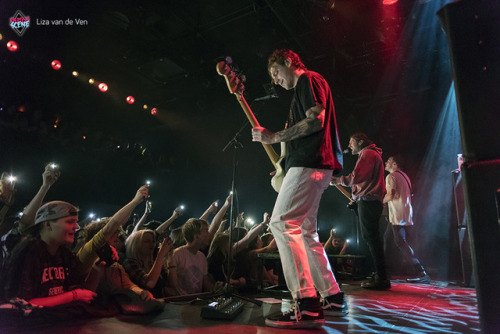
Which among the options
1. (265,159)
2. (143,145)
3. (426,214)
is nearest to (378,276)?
(426,214)

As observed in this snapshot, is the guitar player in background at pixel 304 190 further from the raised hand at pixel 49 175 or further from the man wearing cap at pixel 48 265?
the raised hand at pixel 49 175

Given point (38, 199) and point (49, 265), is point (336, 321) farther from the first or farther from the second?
point (38, 199)

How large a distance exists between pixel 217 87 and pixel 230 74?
603cm

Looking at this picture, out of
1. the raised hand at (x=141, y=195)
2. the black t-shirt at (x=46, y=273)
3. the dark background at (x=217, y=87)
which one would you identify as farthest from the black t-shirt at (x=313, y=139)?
the dark background at (x=217, y=87)

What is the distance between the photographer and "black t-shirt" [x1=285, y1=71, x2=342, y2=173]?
2457mm

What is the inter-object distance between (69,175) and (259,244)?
30.6ft

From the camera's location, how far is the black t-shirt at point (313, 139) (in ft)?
8.06

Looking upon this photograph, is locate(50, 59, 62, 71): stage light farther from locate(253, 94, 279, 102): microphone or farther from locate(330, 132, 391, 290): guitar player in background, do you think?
locate(330, 132, 391, 290): guitar player in background

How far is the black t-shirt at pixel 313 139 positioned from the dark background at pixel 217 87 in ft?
14.6

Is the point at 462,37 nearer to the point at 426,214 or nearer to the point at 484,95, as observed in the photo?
the point at 484,95

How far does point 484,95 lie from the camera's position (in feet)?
4.06

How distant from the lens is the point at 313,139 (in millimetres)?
2502

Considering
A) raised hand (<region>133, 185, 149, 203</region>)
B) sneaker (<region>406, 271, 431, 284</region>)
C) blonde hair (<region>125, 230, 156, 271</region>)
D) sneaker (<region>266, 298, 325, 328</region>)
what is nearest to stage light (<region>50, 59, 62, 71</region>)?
blonde hair (<region>125, 230, 156, 271</region>)

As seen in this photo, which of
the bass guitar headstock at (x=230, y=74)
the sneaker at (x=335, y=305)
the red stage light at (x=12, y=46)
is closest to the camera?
the sneaker at (x=335, y=305)
